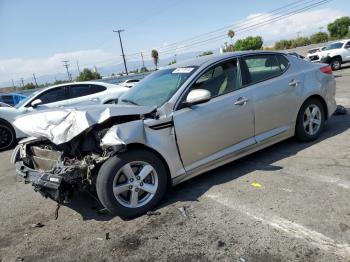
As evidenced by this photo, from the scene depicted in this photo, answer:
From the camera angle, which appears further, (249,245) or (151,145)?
(151,145)

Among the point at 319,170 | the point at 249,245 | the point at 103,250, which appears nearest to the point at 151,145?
the point at 103,250

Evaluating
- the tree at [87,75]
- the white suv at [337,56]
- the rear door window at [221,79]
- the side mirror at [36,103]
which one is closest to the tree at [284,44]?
the tree at [87,75]

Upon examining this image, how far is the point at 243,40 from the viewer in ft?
269

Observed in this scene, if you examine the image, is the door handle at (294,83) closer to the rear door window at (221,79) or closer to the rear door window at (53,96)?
the rear door window at (221,79)

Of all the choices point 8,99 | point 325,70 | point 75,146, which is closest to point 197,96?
point 75,146

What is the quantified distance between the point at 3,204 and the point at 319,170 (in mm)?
4239

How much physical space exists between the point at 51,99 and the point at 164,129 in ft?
21.5

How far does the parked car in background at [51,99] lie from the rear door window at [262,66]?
4161 mm

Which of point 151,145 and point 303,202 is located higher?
point 151,145

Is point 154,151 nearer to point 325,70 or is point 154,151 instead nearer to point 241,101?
point 241,101

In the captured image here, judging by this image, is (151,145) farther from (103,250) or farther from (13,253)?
(13,253)

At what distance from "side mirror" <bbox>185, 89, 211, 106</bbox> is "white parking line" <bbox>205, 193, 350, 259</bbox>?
1.18m

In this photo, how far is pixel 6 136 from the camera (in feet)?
30.2

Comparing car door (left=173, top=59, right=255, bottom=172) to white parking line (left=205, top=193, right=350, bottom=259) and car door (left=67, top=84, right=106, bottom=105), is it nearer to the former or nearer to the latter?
white parking line (left=205, top=193, right=350, bottom=259)
